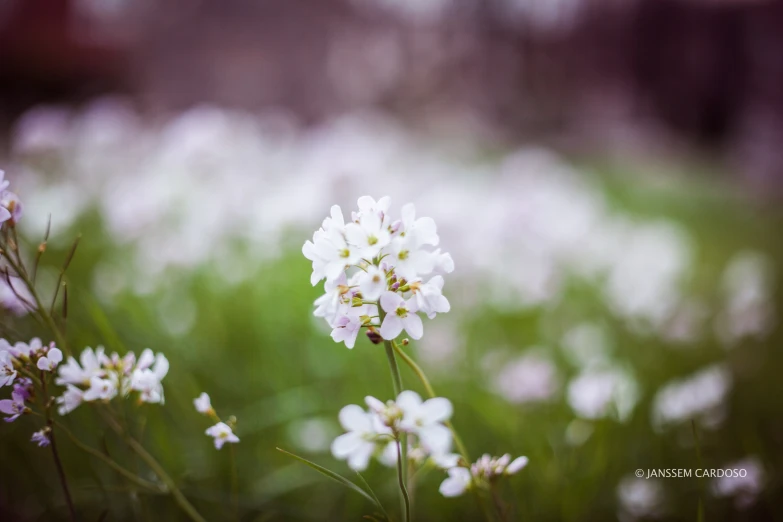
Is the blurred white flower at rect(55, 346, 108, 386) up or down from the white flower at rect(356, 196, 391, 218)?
down

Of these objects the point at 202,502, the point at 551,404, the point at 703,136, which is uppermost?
the point at 703,136

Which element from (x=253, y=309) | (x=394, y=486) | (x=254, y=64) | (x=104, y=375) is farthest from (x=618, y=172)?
(x=104, y=375)

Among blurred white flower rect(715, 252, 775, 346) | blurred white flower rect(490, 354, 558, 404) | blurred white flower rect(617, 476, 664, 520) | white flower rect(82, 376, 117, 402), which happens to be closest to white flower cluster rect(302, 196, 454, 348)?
white flower rect(82, 376, 117, 402)

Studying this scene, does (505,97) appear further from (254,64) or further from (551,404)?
(551,404)

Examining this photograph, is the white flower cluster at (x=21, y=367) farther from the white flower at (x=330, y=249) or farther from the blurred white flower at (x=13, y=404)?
the white flower at (x=330, y=249)

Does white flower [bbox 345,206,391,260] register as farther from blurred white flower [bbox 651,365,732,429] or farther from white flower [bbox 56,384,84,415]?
blurred white flower [bbox 651,365,732,429]
